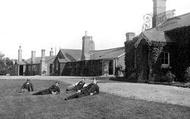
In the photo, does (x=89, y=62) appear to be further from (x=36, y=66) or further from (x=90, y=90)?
(x=90, y=90)

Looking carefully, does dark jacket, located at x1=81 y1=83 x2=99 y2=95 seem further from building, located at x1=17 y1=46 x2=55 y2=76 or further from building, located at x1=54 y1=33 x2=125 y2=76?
building, located at x1=17 y1=46 x2=55 y2=76

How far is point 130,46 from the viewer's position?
1323 inches

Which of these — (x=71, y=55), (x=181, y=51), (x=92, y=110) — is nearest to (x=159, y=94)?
(x=92, y=110)

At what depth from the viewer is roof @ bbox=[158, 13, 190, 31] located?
28.9 meters

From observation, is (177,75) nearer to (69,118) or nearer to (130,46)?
(130,46)

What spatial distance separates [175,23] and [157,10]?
11.5 feet

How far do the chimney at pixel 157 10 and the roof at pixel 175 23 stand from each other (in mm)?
1190

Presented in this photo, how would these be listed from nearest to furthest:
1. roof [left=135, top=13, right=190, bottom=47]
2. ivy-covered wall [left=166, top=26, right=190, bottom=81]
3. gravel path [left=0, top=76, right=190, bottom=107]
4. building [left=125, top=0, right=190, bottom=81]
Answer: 1. gravel path [left=0, top=76, right=190, bottom=107]
2. ivy-covered wall [left=166, top=26, right=190, bottom=81]
3. building [left=125, top=0, right=190, bottom=81]
4. roof [left=135, top=13, right=190, bottom=47]

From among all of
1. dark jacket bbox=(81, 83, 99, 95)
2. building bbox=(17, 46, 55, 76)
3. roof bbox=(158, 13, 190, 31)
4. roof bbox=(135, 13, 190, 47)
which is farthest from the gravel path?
building bbox=(17, 46, 55, 76)

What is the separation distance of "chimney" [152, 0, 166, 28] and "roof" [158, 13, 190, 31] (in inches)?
46.8

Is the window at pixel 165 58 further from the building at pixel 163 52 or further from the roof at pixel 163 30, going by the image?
the roof at pixel 163 30

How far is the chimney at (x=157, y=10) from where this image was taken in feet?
107

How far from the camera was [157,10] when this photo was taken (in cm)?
3322

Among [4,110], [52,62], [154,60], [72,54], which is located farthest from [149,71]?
[52,62]
